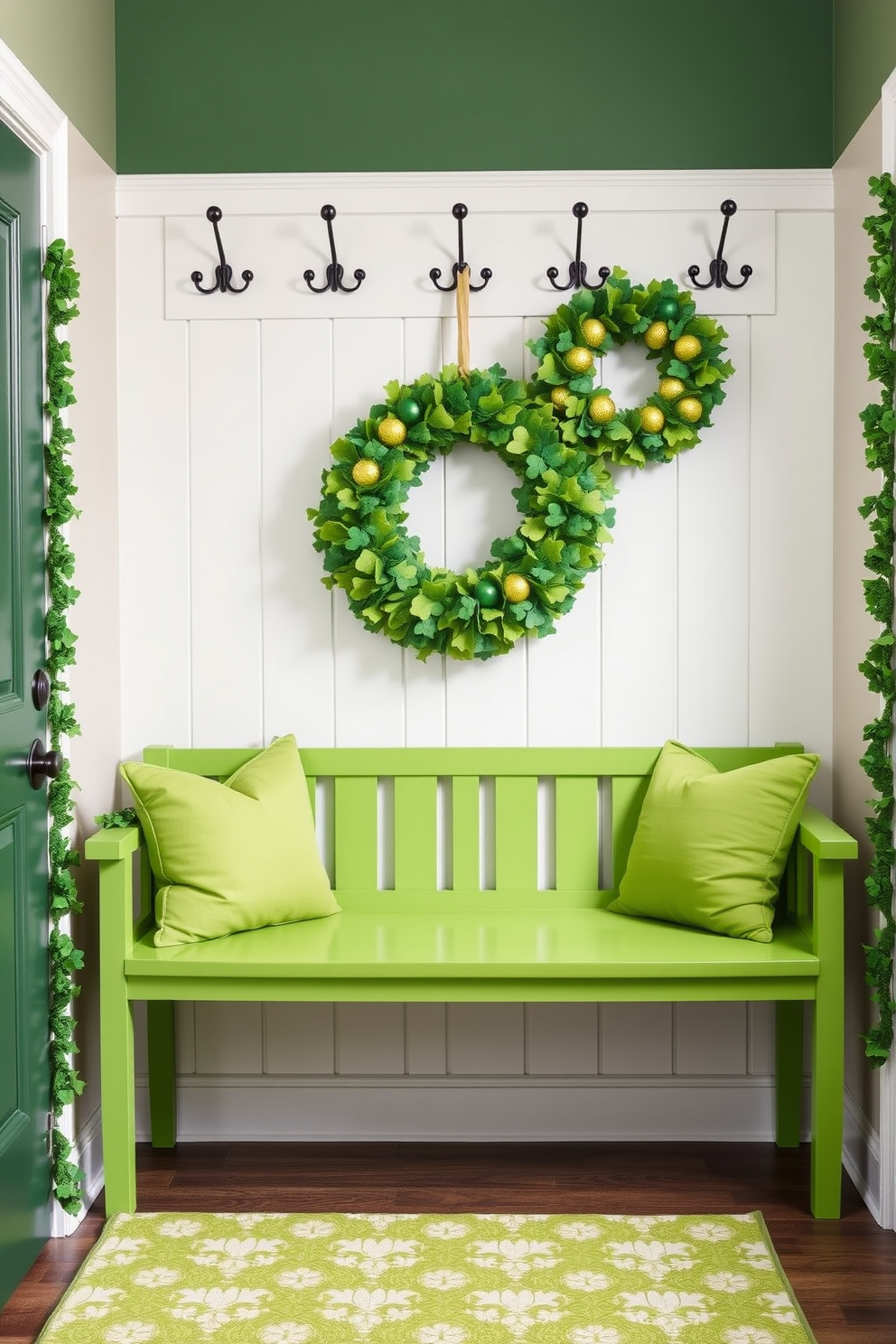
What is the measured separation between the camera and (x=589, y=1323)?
1.97 meters

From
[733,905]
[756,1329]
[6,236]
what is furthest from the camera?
[733,905]

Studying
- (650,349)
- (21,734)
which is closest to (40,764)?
(21,734)

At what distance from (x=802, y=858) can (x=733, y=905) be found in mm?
225

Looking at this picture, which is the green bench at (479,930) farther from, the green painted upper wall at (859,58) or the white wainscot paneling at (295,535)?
the green painted upper wall at (859,58)

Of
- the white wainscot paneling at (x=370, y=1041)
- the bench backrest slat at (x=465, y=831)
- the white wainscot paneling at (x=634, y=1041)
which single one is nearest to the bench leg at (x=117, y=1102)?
the white wainscot paneling at (x=370, y=1041)

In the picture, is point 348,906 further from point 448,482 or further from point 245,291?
point 245,291

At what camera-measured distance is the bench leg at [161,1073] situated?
2658mm

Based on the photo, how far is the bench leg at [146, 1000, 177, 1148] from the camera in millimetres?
2658

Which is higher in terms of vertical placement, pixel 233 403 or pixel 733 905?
pixel 233 403

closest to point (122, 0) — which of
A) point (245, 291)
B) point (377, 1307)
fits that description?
point (245, 291)

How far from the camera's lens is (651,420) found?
2561mm

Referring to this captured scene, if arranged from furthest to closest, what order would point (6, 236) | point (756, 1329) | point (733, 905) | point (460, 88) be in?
point (460, 88)
point (733, 905)
point (6, 236)
point (756, 1329)

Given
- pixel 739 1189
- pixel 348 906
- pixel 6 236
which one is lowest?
pixel 739 1189

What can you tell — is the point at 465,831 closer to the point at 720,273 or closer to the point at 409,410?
the point at 409,410
